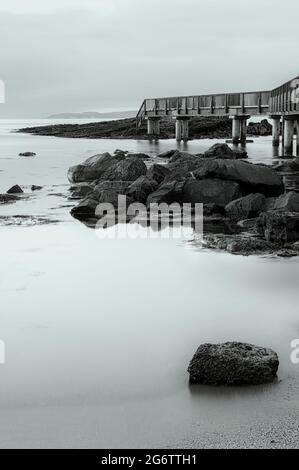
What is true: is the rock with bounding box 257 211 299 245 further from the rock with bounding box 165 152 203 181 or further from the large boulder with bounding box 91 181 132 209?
the rock with bounding box 165 152 203 181

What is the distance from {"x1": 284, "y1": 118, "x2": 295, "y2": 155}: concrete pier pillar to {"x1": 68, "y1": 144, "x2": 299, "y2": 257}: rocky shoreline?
17671 millimetres

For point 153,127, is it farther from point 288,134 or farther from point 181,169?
point 181,169

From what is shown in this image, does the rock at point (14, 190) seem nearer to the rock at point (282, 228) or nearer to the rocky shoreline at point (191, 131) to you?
the rock at point (282, 228)

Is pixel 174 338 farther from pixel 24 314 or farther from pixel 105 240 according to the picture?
pixel 105 240

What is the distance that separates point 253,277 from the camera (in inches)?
426

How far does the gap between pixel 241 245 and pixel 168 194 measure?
5670 millimetres

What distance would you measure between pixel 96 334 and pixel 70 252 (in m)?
5.24

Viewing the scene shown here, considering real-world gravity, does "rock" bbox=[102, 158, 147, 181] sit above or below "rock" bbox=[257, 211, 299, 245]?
above

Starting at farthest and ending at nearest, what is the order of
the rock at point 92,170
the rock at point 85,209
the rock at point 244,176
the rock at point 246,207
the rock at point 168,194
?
the rock at point 92,170 < the rock at point 244,176 < the rock at point 168,194 < the rock at point 85,209 < the rock at point 246,207

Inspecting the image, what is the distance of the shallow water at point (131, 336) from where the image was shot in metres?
5.76

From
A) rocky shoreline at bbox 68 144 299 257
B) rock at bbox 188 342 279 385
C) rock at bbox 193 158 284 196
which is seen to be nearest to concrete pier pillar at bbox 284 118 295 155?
rocky shoreline at bbox 68 144 299 257

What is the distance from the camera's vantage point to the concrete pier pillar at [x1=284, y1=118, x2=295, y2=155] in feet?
129

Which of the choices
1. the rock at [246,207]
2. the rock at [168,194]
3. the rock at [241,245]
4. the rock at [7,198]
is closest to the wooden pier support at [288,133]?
the rock at [7,198]
